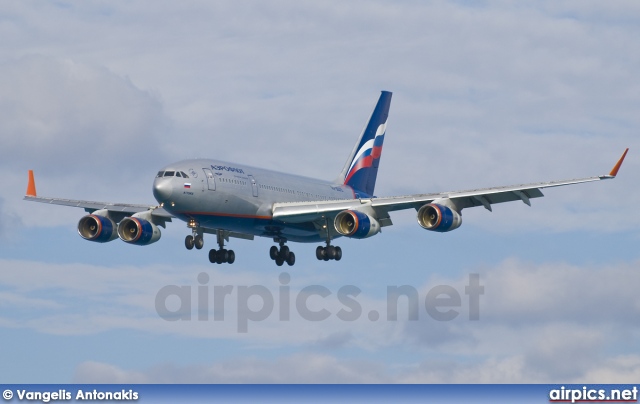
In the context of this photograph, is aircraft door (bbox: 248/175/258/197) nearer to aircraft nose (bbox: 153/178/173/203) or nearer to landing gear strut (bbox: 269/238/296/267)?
aircraft nose (bbox: 153/178/173/203)

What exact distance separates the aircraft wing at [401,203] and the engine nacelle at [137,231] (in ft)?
31.1

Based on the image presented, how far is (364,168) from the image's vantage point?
299ft

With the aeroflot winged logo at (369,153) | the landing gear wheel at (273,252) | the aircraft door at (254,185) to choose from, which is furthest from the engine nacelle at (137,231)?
the aeroflot winged logo at (369,153)

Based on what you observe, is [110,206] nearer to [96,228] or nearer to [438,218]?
[96,228]

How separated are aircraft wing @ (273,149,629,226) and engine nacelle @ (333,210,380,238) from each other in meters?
0.94

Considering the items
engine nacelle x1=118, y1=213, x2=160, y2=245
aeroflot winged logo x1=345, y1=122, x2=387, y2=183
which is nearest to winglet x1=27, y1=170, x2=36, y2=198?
engine nacelle x1=118, y1=213, x2=160, y2=245

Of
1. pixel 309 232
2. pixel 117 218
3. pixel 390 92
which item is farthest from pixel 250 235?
pixel 390 92

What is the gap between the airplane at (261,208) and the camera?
67.9 meters

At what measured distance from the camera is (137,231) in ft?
247

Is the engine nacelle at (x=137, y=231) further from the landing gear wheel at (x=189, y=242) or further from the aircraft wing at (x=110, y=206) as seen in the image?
the landing gear wheel at (x=189, y=242)

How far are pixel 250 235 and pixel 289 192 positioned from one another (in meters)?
5.75

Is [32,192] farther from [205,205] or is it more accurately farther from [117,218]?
[205,205]

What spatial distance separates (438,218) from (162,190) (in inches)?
703

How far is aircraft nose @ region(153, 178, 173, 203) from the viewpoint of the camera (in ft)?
218
